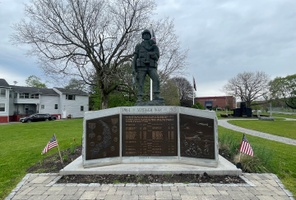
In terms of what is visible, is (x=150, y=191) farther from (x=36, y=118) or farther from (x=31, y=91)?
(x=31, y=91)

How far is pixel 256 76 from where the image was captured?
48.2m

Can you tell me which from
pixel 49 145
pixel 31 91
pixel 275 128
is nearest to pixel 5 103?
pixel 31 91

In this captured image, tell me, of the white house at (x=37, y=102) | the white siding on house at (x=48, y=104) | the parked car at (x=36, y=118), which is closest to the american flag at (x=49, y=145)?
the parked car at (x=36, y=118)

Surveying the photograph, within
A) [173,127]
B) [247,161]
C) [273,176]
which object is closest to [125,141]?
[173,127]

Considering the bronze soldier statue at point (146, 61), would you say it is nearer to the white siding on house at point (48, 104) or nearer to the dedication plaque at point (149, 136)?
the dedication plaque at point (149, 136)

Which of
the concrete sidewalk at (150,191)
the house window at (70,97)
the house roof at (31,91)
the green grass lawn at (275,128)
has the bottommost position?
the green grass lawn at (275,128)

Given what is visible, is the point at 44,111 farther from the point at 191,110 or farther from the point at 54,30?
the point at 191,110

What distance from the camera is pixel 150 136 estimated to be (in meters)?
5.99

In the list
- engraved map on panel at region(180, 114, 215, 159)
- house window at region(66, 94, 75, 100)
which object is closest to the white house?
house window at region(66, 94, 75, 100)

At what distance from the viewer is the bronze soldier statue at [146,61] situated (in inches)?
263

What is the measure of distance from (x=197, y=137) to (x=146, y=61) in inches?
114

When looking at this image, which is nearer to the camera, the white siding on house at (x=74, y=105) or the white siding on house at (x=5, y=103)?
the white siding on house at (x=5, y=103)

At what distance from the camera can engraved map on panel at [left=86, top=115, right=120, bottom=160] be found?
568cm

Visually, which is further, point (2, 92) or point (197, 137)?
point (2, 92)
